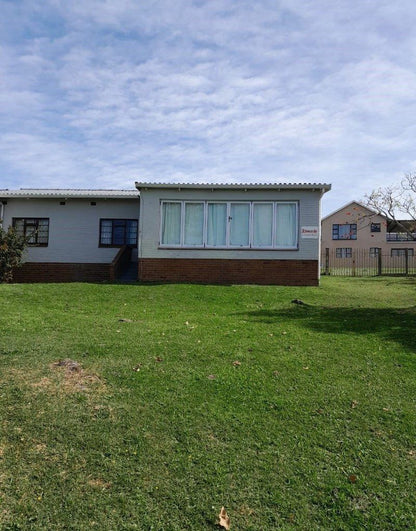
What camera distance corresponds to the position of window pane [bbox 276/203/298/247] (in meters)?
14.7

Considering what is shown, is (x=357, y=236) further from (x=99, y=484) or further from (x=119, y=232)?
(x=99, y=484)

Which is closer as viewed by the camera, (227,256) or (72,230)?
(227,256)

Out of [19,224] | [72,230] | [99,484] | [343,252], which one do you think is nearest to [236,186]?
[72,230]

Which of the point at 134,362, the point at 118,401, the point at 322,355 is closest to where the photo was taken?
the point at 118,401

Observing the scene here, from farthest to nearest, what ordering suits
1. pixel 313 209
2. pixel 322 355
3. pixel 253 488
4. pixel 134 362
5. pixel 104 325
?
pixel 313 209 < pixel 104 325 < pixel 322 355 < pixel 134 362 < pixel 253 488

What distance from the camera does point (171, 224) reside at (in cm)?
1502

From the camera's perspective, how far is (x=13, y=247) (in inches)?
585

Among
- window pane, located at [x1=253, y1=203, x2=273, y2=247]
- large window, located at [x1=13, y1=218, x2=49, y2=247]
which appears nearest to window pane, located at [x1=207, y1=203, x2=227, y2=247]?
window pane, located at [x1=253, y1=203, x2=273, y2=247]

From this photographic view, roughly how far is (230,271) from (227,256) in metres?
0.56

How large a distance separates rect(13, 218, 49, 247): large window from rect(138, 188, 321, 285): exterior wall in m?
5.15

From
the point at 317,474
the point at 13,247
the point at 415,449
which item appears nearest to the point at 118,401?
the point at 317,474

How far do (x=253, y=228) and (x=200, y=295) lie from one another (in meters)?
4.28

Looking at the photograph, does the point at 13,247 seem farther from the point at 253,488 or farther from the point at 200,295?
the point at 253,488

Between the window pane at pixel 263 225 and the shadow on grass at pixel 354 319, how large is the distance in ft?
16.4
